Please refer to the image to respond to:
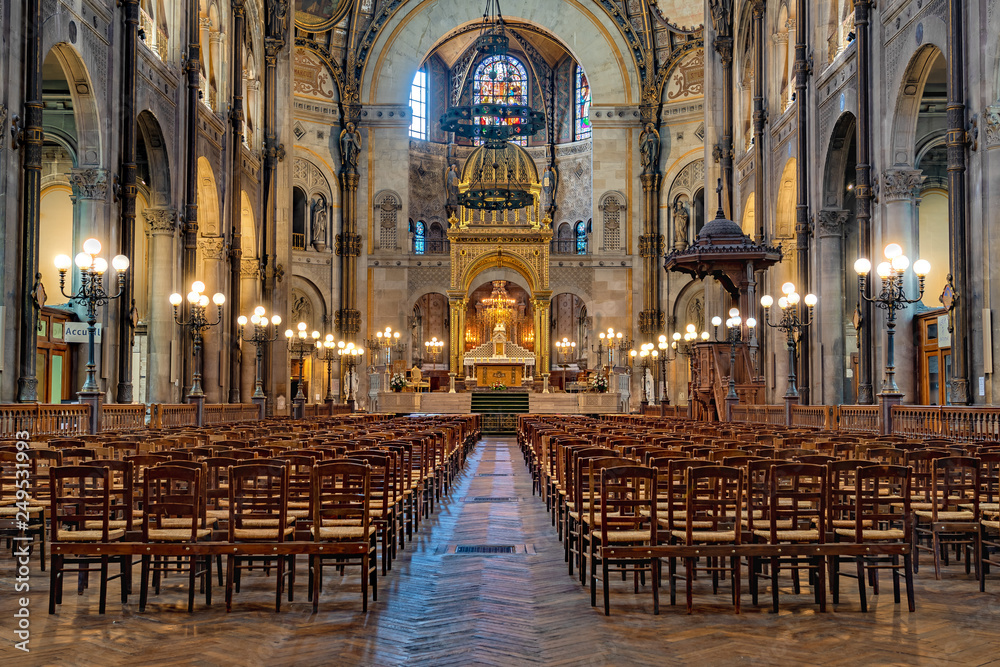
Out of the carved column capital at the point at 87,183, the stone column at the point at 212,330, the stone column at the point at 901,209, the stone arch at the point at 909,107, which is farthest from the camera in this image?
the stone column at the point at 212,330

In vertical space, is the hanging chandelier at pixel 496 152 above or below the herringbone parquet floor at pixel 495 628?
above

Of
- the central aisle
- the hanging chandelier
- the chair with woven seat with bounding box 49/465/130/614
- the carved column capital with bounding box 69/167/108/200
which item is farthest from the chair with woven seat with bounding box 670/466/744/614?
the hanging chandelier

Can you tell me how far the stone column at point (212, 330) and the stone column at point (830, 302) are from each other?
832 inches

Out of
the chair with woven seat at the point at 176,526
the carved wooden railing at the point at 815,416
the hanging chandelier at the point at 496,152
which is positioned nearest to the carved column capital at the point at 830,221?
the carved wooden railing at the point at 815,416

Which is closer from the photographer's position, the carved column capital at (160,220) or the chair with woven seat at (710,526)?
the chair with woven seat at (710,526)

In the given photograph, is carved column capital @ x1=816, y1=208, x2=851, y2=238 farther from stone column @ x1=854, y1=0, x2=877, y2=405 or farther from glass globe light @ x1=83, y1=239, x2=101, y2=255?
glass globe light @ x1=83, y1=239, x2=101, y2=255

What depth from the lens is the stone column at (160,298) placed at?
2953 cm

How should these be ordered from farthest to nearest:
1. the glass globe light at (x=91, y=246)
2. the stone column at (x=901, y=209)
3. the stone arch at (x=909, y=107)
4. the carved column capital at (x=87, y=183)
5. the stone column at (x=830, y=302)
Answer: the stone column at (x=830, y=302) → the stone column at (x=901, y=209) → the stone arch at (x=909, y=107) → the carved column capital at (x=87, y=183) → the glass globe light at (x=91, y=246)

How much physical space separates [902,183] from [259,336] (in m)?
23.0

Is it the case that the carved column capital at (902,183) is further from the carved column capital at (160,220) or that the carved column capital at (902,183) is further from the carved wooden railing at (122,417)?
the carved column capital at (160,220)

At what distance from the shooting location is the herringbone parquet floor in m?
6.20

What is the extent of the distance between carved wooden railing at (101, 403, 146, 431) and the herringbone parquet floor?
12589mm

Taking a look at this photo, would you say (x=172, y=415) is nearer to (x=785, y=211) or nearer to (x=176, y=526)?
(x=176, y=526)

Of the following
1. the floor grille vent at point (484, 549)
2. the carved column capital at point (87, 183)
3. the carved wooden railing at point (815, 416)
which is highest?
the carved column capital at point (87, 183)
